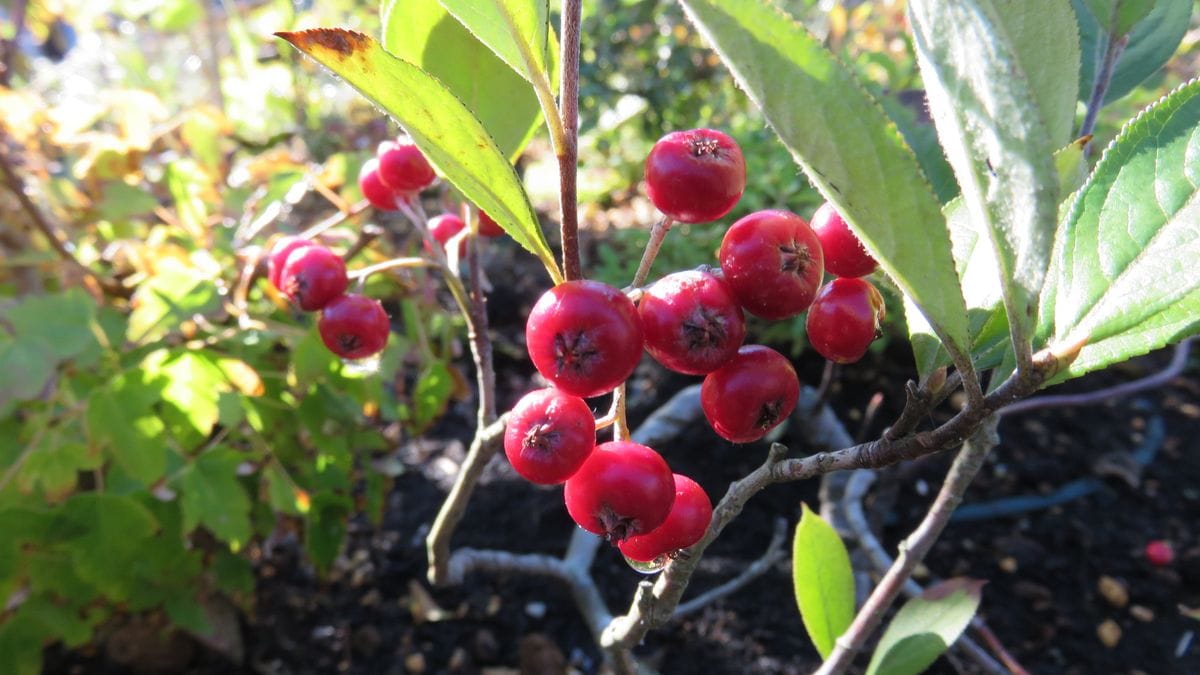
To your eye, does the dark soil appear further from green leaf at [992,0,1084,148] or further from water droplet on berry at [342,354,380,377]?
green leaf at [992,0,1084,148]

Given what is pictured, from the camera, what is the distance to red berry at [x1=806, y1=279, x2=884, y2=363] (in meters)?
0.58

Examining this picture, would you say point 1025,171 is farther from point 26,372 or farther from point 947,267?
point 26,372

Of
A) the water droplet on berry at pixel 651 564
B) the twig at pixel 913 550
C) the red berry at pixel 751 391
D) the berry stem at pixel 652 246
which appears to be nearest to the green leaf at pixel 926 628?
the twig at pixel 913 550

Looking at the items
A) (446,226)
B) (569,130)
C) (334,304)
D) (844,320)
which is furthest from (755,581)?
(569,130)

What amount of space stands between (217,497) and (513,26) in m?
1.16

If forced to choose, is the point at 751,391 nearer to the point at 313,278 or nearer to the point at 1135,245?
the point at 1135,245

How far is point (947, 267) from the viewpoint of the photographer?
0.43 m

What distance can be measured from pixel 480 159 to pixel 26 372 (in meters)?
1.14

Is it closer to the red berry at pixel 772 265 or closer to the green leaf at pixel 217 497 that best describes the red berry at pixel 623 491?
the red berry at pixel 772 265

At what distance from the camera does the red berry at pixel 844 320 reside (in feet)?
1.91

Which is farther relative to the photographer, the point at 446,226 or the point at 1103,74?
the point at 446,226

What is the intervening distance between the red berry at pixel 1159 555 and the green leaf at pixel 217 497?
2.06 metres

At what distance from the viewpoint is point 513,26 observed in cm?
54

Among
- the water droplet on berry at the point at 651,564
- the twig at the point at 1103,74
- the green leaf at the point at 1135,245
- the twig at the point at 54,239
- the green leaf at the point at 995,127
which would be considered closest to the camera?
the green leaf at the point at 995,127
